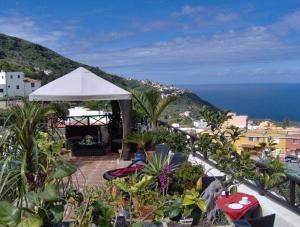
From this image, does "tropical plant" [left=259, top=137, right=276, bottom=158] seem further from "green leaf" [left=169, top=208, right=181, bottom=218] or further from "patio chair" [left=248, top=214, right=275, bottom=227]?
"green leaf" [left=169, top=208, right=181, bottom=218]

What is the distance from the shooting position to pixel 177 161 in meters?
6.09

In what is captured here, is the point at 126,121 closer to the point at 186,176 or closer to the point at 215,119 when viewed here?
the point at 215,119

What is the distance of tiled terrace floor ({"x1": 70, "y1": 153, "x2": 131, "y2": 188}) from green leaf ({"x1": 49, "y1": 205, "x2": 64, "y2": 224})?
4.79 meters

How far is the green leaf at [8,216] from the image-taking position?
1.91 m

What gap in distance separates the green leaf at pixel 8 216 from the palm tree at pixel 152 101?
798 cm

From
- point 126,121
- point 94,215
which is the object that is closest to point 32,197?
point 94,215

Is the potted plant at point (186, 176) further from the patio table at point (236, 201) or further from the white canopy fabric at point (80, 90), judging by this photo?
the white canopy fabric at point (80, 90)

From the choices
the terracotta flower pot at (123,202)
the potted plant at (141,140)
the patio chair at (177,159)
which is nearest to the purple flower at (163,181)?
the terracotta flower pot at (123,202)

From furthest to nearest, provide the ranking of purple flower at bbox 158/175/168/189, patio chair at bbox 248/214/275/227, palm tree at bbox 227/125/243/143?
1. palm tree at bbox 227/125/243/143
2. purple flower at bbox 158/175/168/189
3. patio chair at bbox 248/214/275/227

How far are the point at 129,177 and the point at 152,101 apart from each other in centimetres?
598

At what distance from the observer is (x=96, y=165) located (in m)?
Answer: 8.48

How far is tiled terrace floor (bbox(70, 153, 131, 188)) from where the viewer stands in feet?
24.5

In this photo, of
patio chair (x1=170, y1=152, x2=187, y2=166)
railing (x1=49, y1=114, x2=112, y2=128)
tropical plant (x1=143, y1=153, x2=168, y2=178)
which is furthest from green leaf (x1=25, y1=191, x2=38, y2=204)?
railing (x1=49, y1=114, x2=112, y2=128)

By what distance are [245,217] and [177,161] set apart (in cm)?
139
